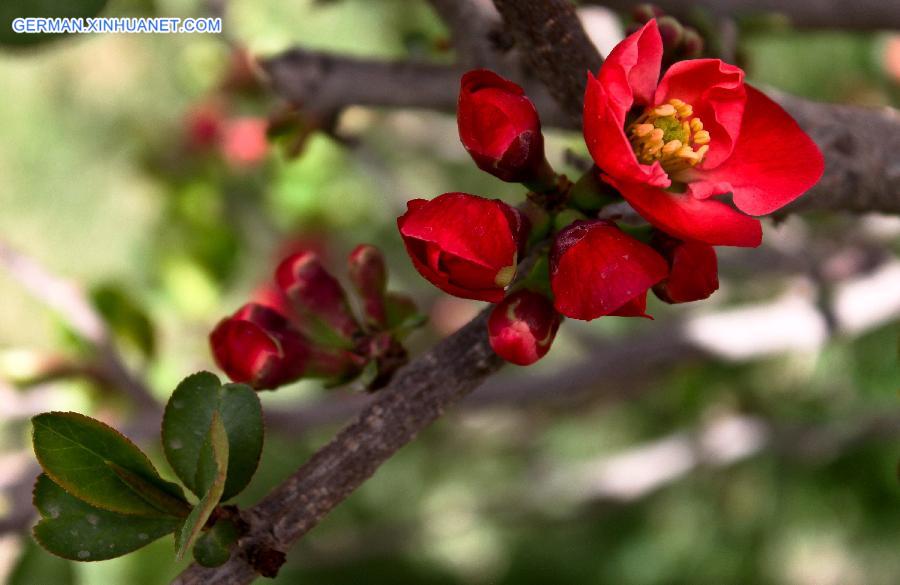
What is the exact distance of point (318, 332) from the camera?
2.43ft

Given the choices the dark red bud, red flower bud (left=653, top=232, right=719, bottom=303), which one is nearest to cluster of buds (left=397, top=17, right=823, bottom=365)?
red flower bud (left=653, top=232, right=719, bottom=303)

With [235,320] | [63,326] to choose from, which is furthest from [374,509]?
[235,320]

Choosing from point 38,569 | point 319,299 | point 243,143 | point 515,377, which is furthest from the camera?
point 243,143

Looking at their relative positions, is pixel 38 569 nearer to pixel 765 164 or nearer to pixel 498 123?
pixel 498 123

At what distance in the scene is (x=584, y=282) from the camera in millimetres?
519

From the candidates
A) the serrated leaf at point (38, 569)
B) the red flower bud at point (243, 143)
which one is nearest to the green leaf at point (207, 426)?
the serrated leaf at point (38, 569)

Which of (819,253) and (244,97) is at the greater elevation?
(244,97)

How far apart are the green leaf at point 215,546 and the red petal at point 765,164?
14.2 inches

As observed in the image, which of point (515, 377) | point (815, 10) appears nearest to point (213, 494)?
point (815, 10)

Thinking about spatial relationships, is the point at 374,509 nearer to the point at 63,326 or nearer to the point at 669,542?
the point at 669,542

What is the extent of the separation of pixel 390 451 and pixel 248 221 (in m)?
2.03

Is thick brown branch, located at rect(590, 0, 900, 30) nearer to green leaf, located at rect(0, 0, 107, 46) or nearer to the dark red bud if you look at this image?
the dark red bud

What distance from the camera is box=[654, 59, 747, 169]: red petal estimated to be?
1.94 ft

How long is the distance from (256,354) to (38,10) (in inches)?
10.8
